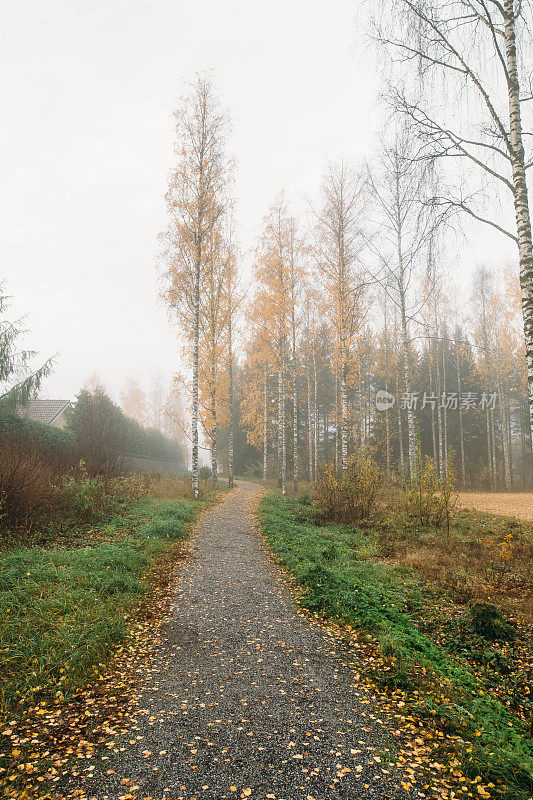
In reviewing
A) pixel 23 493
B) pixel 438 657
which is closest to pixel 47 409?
pixel 23 493

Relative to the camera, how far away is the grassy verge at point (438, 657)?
248cm

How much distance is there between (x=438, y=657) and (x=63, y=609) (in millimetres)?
3920

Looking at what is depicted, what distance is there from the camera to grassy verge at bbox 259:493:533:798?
248cm

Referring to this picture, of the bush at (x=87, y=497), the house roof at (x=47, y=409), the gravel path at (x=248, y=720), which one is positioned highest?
the house roof at (x=47, y=409)

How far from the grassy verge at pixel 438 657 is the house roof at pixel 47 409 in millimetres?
23374

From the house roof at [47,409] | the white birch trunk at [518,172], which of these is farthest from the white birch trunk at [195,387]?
the house roof at [47,409]

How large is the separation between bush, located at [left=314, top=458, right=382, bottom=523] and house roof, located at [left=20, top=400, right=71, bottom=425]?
831 inches

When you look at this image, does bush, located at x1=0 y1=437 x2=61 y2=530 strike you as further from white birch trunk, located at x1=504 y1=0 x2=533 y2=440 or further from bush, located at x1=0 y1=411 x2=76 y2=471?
white birch trunk, located at x1=504 y1=0 x2=533 y2=440

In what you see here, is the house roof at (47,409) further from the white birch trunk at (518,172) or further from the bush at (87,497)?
the white birch trunk at (518,172)

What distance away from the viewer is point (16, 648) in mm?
3510

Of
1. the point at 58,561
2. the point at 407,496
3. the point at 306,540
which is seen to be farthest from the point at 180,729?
the point at 407,496

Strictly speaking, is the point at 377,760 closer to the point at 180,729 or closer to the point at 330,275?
the point at 180,729

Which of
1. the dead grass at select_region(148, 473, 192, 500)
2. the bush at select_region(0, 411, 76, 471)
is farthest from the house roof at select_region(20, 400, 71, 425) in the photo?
the dead grass at select_region(148, 473, 192, 500)

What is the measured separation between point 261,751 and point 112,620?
2.34 m
